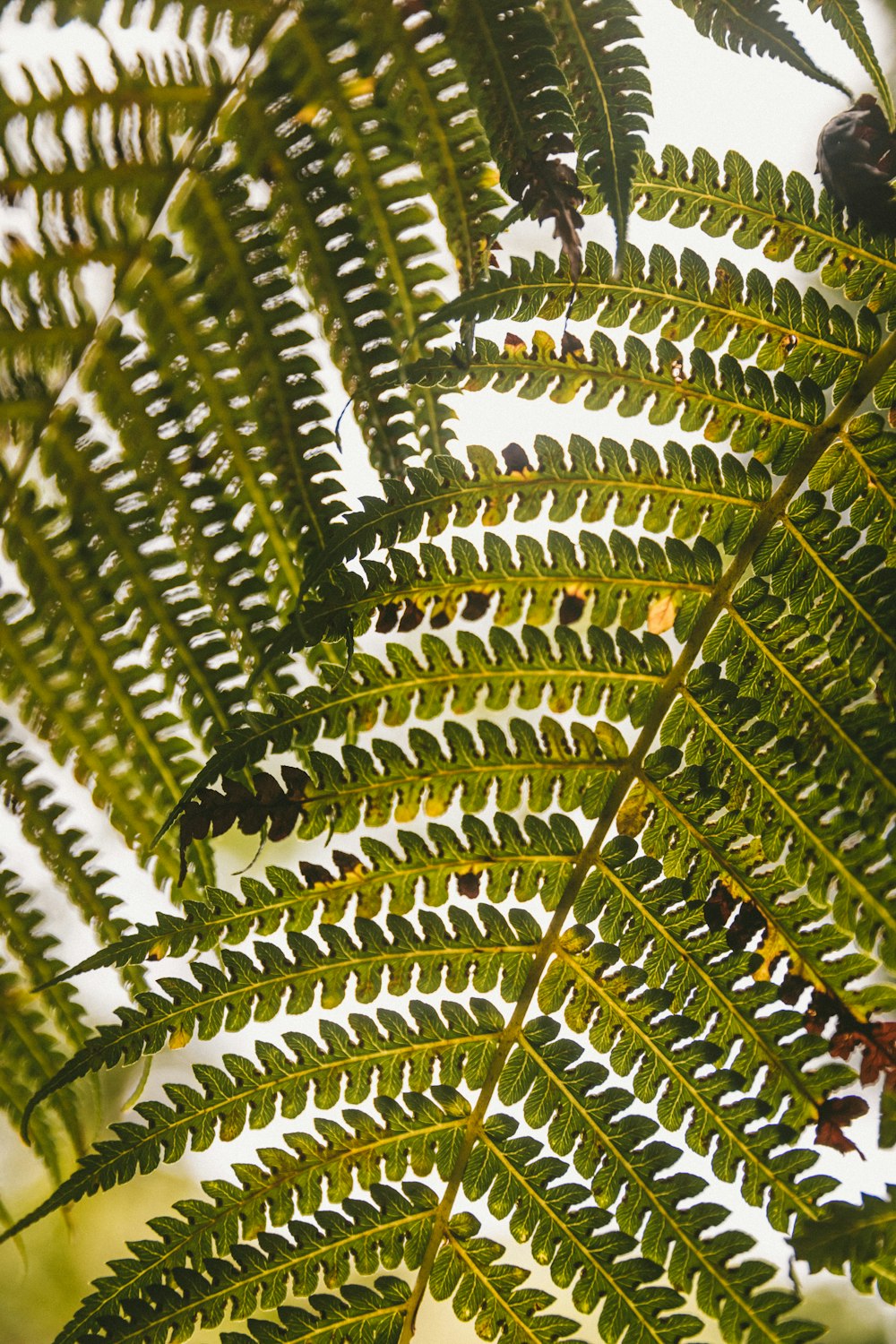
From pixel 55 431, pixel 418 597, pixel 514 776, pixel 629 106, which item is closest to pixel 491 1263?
pixel 514 776

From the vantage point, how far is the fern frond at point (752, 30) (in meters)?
0.65

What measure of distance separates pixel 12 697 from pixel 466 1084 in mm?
621

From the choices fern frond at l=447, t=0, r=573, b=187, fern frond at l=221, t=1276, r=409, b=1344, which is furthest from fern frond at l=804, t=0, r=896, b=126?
fern frond at l=221, t=1276, r=409, b=1344

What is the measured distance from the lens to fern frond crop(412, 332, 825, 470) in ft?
2.72

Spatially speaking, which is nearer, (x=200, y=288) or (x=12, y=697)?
(x=200, y=288)

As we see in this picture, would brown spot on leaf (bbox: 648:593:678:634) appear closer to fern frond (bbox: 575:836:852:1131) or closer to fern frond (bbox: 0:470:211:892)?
fern frond (bbox: 575:836:852:1131)

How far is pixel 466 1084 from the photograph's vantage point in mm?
813

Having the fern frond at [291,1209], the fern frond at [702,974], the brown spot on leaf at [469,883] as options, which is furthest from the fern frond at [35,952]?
the fern frond at [702,974]

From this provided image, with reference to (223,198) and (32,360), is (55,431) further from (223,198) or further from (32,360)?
(223,198)

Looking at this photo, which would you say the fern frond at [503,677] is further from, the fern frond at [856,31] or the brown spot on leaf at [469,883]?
the fern frond at [856,31]

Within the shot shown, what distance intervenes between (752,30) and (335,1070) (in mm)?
958

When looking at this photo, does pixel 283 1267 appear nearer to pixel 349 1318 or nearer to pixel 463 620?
pixel 349 1318

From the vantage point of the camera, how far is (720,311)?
0.85m

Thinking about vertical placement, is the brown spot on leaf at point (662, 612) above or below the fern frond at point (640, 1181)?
above
